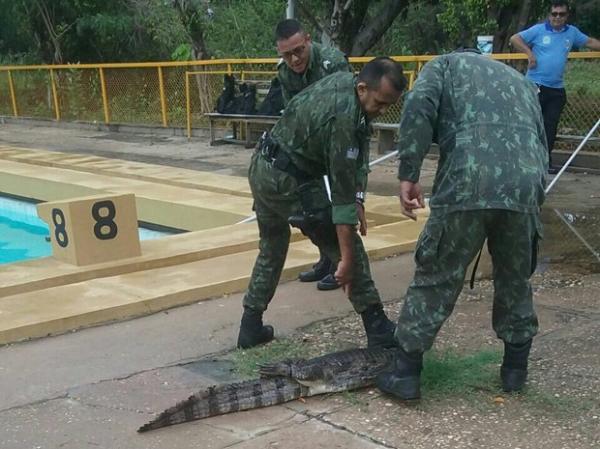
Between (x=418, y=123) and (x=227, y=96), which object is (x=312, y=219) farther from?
(x=227, y=96)

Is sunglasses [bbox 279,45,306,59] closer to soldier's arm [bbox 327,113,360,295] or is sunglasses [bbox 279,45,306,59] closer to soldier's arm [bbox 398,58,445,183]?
soldier's arm [bbox 327,113,360,295]

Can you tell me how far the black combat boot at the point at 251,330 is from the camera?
3.80 m

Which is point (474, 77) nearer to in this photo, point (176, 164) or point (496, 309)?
point (496, 309)

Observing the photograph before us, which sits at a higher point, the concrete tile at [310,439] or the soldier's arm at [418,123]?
the soldier's arm at [418,123]

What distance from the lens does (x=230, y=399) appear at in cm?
311

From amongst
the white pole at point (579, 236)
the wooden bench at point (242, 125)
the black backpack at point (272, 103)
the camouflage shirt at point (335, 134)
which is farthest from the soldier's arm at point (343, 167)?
the wooden bench at point (242, 125)

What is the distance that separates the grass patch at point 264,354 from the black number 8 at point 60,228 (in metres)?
1.95

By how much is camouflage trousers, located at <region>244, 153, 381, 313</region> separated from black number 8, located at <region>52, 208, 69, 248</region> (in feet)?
6.37

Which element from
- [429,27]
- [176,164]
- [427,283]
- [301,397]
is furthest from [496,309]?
[429,27]

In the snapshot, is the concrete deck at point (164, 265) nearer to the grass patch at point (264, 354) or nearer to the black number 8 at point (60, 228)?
the black number 8 at point (60, 228)

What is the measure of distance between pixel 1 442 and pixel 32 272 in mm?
2299

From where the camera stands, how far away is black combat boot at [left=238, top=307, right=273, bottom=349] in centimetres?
380

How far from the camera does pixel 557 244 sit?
5.86 metres

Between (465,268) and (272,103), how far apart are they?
8.76 m
